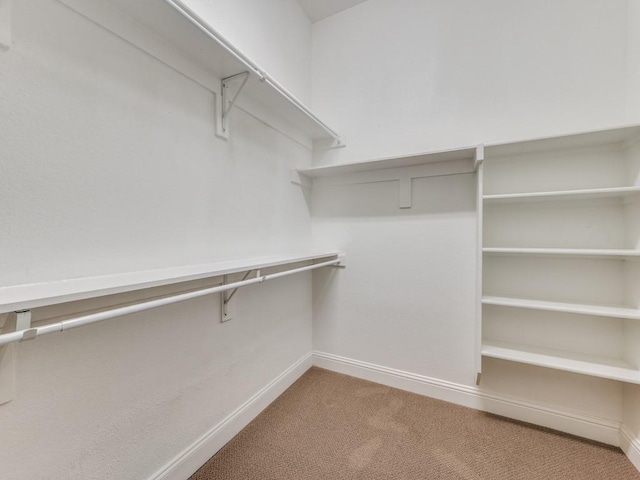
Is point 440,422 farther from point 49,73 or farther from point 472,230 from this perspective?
point 49,73

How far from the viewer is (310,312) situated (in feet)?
7.53

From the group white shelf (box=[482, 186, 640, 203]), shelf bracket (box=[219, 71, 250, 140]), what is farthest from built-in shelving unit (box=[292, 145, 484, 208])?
shelf bracket (box=[219, 71, 250, 140])

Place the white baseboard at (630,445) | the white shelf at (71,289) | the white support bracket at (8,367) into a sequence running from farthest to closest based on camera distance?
the white baseboard at (630,445)
the white support bracket at (8,367)
the white shelf at (71,289)

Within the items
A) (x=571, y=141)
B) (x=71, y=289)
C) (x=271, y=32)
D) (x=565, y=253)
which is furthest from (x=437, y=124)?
(x=71, y=289)

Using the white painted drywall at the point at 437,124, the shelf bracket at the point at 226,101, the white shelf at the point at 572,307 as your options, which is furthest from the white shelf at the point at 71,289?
the white shelf at the point at 572,307

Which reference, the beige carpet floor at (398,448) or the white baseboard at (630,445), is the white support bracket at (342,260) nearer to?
the beige carpet floor at (398,448)

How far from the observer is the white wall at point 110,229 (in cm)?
77

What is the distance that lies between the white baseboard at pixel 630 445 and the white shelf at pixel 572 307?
2.07ft

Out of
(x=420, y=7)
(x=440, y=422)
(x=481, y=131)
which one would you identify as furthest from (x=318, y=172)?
(x=440, y=422)

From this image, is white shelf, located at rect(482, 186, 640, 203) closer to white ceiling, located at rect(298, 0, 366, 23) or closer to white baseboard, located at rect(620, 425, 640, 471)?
white baseboard, located at rect(620, 425, 640, 471)

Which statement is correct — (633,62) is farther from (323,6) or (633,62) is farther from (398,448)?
(398,448)

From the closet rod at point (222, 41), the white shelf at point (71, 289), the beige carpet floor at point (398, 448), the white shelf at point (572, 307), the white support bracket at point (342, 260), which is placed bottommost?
the beige carpet floor at point (398, 448)

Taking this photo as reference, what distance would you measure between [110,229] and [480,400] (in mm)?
2254

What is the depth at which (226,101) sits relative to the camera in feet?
4.60
